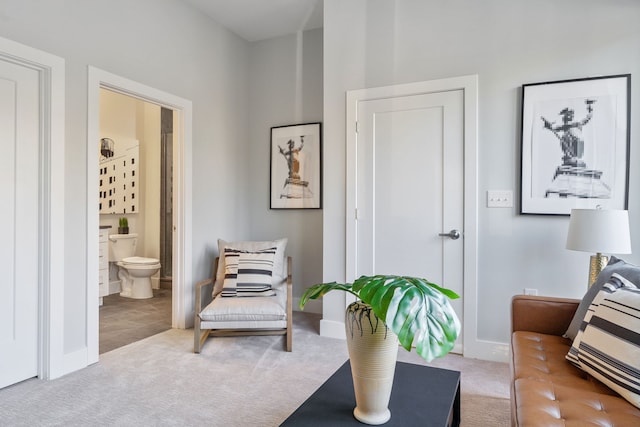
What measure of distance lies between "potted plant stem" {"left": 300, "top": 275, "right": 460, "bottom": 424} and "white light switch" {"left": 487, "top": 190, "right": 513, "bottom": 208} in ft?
6.07

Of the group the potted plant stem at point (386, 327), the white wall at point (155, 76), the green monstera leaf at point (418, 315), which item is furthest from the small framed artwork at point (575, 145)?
the white wall at point (155, 76)

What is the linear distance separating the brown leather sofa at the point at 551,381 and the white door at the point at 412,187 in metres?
0.93

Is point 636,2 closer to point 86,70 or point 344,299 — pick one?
point 344,299

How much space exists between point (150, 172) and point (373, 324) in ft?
16.0

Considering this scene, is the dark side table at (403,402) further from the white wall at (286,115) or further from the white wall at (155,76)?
the white wall at (286,115)

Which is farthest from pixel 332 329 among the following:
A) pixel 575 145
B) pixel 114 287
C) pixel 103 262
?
pixel 114 287

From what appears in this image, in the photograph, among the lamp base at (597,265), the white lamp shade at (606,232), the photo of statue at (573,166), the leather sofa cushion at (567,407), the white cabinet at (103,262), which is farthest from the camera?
the white cabinet at (103,262)

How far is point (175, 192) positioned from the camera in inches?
143

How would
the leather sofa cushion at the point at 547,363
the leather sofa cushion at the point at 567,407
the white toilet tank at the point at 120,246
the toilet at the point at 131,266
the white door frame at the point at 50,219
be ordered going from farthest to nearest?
the white toilet tank at the point at 120,246 → the toilet at the point at 131,266 → the white door frame at the point at 50,219 → the leather sofa cushion at the point at 547,363 → the leather sofa cushion at the point at 567,407

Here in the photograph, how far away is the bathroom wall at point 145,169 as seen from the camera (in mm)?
5262

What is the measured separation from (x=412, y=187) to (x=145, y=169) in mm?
3885

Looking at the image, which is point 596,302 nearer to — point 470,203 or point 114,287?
point 470,203

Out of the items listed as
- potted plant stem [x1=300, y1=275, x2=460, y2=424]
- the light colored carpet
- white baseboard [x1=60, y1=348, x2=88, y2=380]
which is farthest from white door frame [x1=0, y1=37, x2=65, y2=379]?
potted plant stem [x1=300, y1=275, x2=460, y2=424]

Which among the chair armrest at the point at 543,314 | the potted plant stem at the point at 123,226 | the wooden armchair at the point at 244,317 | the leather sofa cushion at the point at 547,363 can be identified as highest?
the potted plant stem at the point at 123,226
